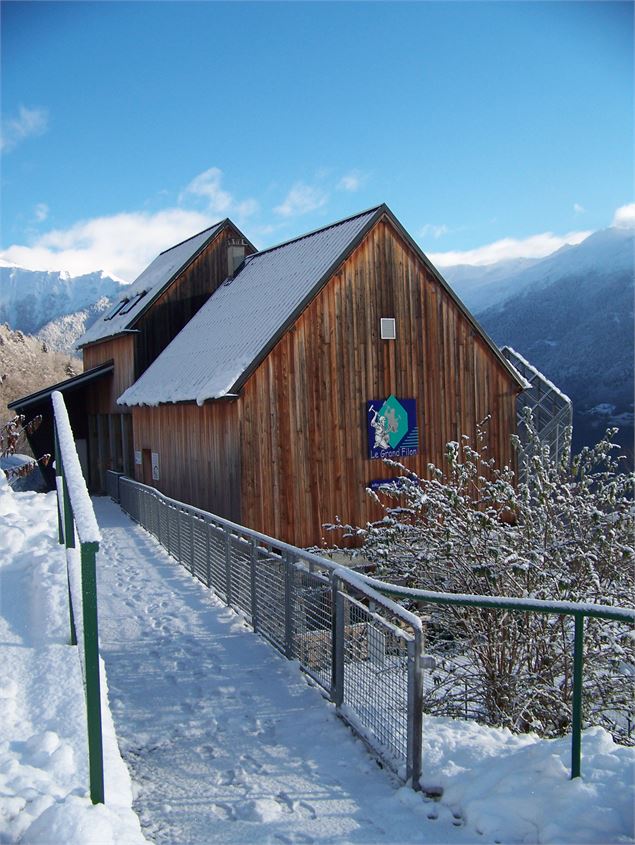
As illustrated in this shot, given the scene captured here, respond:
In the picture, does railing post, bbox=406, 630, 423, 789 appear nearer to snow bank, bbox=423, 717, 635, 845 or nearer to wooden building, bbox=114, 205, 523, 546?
snow bank, bbox=423, 717, 635, 845

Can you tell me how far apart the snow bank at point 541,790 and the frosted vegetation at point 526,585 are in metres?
1.89

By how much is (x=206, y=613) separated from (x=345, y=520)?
7.02 m

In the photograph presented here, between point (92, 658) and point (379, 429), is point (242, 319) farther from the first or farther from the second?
point (92, 658)

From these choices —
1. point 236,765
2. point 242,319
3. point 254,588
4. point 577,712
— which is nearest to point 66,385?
point 242,319

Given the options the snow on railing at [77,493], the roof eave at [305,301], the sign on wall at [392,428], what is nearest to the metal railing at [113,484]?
the roof eave at [305,301]

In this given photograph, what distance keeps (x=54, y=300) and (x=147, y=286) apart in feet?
409

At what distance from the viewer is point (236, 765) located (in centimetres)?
498

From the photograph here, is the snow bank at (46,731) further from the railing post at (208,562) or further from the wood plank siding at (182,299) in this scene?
the wood plank siding at (182,299)

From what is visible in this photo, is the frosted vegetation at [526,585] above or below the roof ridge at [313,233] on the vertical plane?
below

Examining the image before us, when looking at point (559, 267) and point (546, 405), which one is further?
point (559, 267)

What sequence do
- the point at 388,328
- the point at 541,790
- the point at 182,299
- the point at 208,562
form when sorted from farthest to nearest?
the point at 182,299 → the point at 388,328 → the point at 208,562 → the point at 541,790

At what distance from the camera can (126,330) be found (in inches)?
857

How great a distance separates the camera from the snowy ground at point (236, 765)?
380 centimetres

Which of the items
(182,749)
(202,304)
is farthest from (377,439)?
(182,749)
